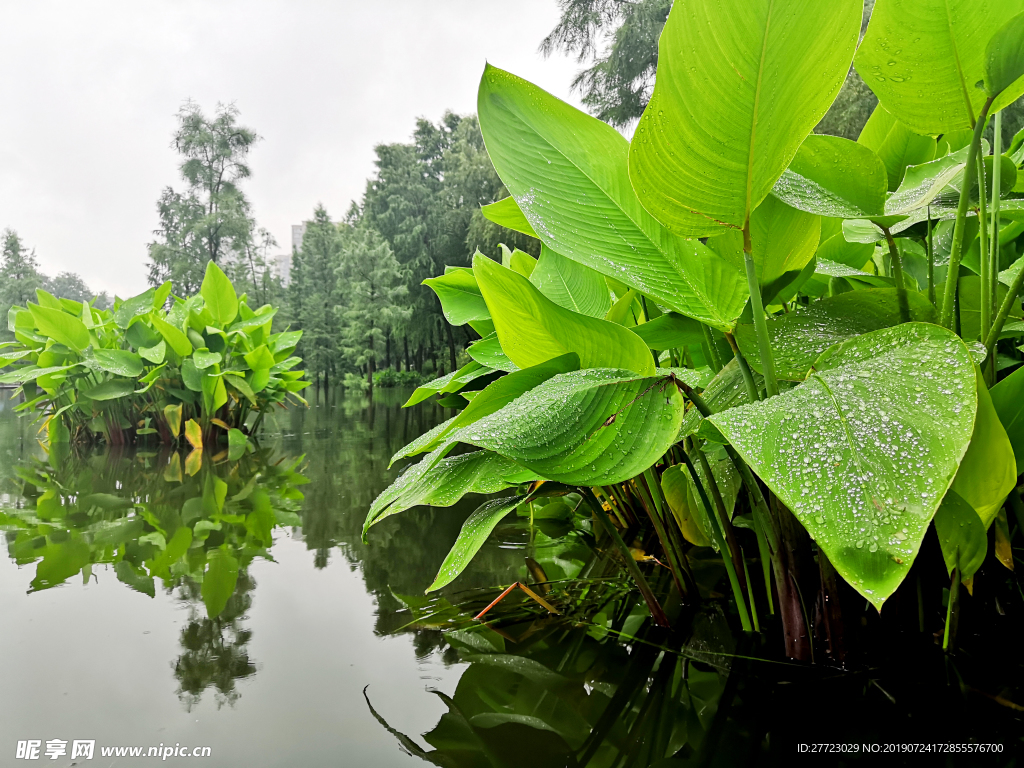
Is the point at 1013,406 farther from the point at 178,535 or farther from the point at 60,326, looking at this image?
the point at 60,326

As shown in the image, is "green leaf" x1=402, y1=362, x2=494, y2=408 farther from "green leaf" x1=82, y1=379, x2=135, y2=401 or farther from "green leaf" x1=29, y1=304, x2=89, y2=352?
"green leaf" x1=29, y1=304, x2=89, y2=352

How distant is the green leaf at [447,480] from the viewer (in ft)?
1.39

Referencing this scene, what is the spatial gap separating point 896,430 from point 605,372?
18 centimetres

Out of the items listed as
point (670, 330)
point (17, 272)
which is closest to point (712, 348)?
point (670, 330)

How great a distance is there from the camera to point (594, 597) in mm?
677

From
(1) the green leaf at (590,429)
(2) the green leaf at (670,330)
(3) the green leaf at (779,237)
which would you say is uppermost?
(3) the green leaf at (779,237)

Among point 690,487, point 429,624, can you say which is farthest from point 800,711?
point 429,624

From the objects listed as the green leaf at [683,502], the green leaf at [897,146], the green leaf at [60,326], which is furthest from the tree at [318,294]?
the green leaf at [897,146]

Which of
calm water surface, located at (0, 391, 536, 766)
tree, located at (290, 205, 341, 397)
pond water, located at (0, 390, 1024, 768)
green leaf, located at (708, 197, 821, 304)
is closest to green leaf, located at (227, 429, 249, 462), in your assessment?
calm water surface, located at (0, 391, 536, 766)

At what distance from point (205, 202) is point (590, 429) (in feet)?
57.8

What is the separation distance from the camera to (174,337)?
7.04 feet

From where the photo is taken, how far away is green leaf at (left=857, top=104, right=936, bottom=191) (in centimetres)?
60

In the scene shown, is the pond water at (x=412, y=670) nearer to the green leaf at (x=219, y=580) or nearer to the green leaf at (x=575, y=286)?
the green leaf at (x=219, y=580)

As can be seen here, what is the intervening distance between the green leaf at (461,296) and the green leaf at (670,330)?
401 millimetres
